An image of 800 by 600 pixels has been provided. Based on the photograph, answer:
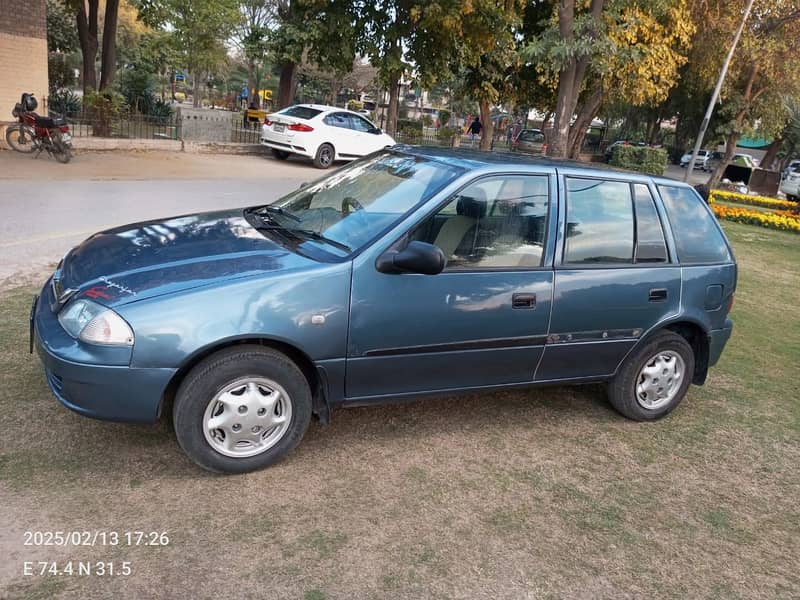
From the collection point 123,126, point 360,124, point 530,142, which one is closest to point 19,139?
point 123,126

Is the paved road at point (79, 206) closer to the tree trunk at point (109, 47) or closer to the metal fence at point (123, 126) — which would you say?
the metal fence at point (123, 126)

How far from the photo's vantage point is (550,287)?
4.03 m

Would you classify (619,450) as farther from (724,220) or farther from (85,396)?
(724,220)

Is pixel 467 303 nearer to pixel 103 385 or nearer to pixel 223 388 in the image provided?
pixel 223 388

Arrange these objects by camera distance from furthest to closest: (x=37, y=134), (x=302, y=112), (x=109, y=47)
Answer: (x=109, y=47), (x=302, y=112), (x=37, y=134)

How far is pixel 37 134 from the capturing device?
13.9m

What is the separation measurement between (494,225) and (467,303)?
53 cm

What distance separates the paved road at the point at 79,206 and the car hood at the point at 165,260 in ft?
10.1

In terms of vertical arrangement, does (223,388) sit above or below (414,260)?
below

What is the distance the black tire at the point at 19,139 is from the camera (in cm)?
1423

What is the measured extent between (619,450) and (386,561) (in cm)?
194

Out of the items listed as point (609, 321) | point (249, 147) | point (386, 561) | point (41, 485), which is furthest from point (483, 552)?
point (249, 147)

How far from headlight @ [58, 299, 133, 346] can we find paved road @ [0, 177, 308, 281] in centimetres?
365

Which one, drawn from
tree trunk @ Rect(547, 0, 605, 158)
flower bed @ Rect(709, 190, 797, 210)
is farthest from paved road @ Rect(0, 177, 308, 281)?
flower bed @ Rect(709, 190, 797, 210)
